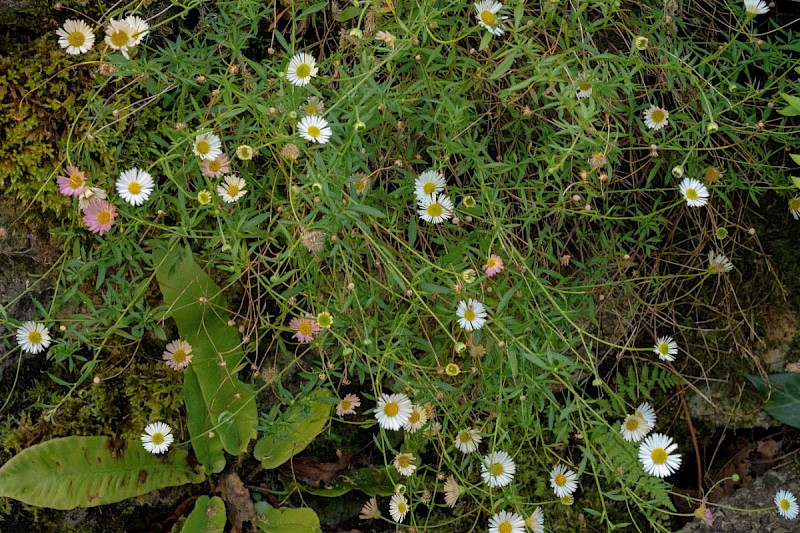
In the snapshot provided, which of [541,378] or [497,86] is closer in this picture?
[541,378]

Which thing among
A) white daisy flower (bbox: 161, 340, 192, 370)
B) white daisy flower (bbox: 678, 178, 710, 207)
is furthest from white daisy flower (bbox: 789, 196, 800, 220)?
Result: white daisy flower (bbox: 161, 340, 192, 370)

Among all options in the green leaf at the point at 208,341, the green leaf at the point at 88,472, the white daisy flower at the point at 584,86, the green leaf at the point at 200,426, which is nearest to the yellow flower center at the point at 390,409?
the green leaf at the point at 208,341

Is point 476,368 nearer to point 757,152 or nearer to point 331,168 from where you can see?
point 331,168

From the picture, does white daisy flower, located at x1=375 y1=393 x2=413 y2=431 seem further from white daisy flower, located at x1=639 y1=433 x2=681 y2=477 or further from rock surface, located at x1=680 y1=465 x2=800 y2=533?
rock surface, located at x1=680 y1=465 x2=800 y2=533

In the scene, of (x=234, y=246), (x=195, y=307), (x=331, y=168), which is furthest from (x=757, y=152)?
(x=195, y=307)

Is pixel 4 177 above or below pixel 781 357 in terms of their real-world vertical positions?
above

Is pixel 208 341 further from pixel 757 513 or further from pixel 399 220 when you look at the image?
pixel 757 513
